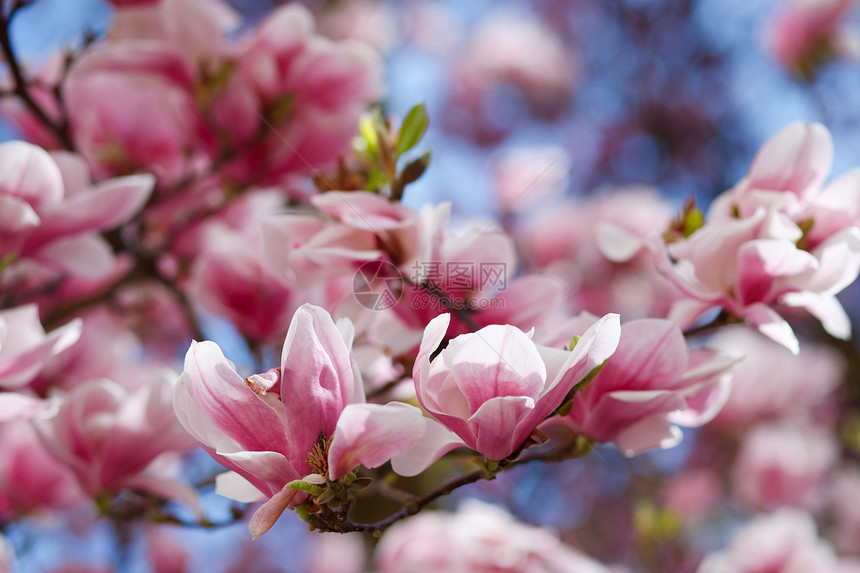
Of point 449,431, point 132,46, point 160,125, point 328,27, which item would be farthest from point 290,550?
point 449,431

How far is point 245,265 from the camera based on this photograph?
866 mm

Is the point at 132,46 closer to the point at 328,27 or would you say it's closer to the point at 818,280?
the point at 818,280

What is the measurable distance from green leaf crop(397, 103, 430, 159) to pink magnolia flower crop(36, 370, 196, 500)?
0.31 meters

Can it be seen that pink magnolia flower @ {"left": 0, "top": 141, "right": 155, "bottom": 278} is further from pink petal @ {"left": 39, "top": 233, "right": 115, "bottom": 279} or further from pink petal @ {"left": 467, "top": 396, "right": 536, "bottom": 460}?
pink petal @ {"left": 467, "top": 396, "right": 536, "bottom": 460}

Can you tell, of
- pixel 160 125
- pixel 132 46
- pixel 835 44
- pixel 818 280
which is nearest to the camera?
pixel 818 280

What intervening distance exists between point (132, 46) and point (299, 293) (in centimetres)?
36

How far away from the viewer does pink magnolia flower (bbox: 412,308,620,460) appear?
17.7 inches

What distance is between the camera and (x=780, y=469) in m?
1.73

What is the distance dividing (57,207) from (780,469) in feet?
5.50

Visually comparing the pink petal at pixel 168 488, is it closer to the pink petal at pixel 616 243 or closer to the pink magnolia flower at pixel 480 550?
the pink magnolia flower at pixel 480 550

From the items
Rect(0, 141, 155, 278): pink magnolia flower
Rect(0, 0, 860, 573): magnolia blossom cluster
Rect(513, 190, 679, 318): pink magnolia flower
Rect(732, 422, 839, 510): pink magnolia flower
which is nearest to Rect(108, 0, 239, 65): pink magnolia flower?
Rect(0, 0, 860, 573): magnolia blossom cluster

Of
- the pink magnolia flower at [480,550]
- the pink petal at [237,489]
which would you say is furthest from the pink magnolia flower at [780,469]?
the pink petal at [237,489]
